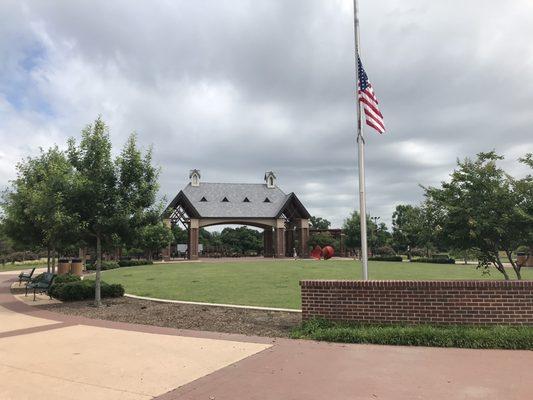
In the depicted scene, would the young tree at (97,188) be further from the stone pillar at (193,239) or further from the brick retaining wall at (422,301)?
the stone pillar at (193,239)

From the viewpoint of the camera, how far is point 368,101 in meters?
10.9

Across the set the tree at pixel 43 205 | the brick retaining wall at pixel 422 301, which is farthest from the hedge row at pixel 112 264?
the brick retaining wall at pixel 422 301

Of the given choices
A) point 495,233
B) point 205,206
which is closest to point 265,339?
point 495,233

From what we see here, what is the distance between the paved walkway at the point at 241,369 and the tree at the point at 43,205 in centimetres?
533

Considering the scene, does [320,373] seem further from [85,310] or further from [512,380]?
[85,310]

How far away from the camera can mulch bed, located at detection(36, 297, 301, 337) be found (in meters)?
10.1

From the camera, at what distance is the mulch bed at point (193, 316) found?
10.1 meters

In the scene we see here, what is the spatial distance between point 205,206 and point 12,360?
184 ft

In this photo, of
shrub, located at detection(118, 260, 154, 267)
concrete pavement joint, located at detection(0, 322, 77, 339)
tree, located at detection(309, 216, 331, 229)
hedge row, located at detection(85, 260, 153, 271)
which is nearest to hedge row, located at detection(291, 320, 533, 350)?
concrete pavement joint, located at detection(0, 322, 77, 339)

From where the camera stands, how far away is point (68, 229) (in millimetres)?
14016

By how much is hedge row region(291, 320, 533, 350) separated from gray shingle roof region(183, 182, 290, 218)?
5334 cm

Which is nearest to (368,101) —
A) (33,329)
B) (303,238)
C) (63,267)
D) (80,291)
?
(33,329)

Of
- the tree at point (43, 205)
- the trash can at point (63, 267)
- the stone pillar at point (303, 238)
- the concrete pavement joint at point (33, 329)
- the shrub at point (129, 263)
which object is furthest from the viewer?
the stone pillar at point (303, 238)

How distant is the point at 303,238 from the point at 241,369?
189ft
